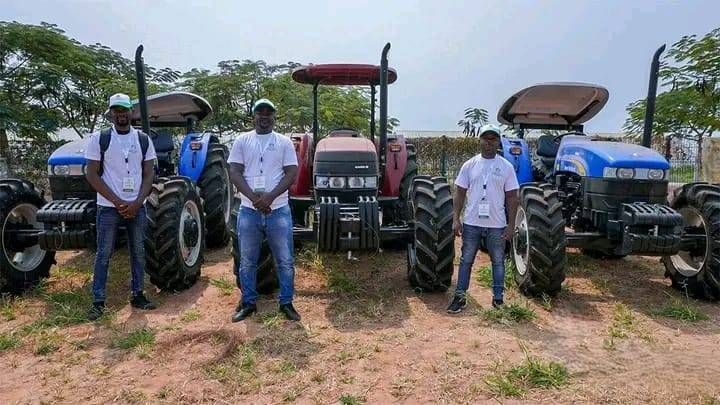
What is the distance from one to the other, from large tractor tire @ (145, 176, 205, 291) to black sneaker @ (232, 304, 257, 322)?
970mm

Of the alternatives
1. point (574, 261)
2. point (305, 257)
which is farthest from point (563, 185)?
point (305, 257)

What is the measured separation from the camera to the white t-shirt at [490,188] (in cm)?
484

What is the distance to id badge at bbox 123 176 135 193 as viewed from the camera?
15.9 ft

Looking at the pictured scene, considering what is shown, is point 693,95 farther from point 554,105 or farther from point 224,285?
point 224,285

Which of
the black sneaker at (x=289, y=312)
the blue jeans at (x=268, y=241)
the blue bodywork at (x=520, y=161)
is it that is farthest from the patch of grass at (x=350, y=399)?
the blue bodywork at (x=520, y=161)

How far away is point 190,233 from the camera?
570 cm

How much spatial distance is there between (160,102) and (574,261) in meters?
Answer: 5.49

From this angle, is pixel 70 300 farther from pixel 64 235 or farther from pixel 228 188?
pixel 228 188

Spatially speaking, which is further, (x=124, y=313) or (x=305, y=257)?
(x=305, y=257)

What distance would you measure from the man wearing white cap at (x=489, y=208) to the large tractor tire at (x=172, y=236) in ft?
8.40

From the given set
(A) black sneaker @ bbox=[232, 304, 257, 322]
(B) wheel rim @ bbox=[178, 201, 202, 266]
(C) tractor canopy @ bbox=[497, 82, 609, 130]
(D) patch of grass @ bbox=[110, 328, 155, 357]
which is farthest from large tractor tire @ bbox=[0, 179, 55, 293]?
(C) tractor canopy @ bbox=[497, 82, 609, 130]

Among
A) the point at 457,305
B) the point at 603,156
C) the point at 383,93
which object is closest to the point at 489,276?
the point at 457,305

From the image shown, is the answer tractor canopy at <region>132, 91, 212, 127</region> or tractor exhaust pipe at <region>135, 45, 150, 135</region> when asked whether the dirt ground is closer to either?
tractor exhaust pipe at <region>135, 45, 150, 135</region>

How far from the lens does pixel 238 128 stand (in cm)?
1484
